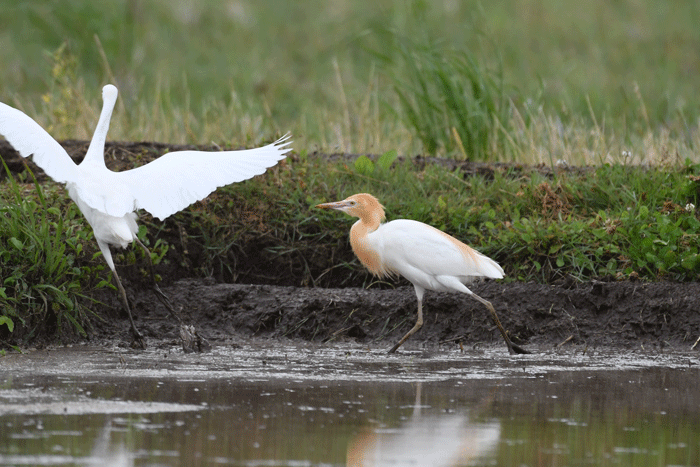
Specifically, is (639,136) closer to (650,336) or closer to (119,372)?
(650,336)

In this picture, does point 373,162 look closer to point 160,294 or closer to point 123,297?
point 160,294

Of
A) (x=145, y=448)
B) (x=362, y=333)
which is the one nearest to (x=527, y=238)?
(x=362, y=333)

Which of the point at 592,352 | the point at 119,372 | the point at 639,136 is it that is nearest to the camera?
the point at 119,372

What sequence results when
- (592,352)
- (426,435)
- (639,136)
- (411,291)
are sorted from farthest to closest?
(639,136) < (411,291) < (592,352) < (426,435)

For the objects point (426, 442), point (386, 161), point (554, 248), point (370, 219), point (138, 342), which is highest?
point (386, 161)

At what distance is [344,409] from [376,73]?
12.4 m

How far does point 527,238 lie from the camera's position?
649 centimetres

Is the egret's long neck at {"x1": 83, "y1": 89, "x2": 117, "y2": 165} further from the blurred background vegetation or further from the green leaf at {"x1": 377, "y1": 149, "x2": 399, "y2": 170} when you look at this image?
the green leaf at {"x1": 377, "y1": 149, "x2": 399, "y2": 170}

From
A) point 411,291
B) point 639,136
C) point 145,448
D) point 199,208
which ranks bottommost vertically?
point 145,448

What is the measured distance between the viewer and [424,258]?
5844 mm

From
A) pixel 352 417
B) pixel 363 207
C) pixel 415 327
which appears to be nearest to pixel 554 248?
pixel 415 327

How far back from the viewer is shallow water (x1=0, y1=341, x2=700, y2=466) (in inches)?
128

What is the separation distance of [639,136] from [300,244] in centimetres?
526

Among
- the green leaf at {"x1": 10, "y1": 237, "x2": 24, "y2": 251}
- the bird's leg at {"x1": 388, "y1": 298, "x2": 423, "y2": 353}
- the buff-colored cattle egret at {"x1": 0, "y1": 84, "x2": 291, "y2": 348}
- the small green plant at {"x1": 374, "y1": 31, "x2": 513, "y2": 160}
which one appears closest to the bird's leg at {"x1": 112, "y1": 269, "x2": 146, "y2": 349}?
the buff-colored cattle egret at {"x1": 0, "y1": 84, "x2": 291, "y2": 348}
